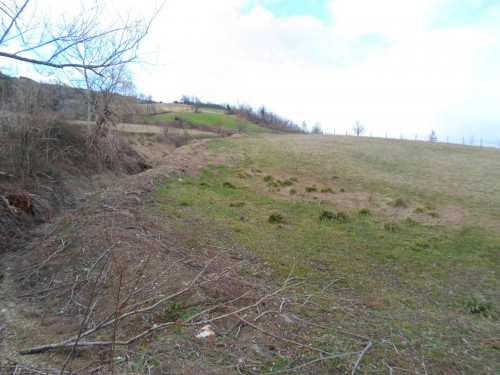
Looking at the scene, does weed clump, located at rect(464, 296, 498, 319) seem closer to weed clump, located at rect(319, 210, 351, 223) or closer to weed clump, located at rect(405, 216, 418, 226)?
weed clump, located at rect(319, 210, 351, 223)

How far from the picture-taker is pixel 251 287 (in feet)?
15.4

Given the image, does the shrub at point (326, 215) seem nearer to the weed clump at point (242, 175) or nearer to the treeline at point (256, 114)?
the weed clump at point (242, 175)

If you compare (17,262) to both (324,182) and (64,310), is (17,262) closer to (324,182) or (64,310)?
(64,310)

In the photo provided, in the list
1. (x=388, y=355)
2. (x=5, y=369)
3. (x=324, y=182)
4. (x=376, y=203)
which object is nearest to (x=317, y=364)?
(x=388, y=355)

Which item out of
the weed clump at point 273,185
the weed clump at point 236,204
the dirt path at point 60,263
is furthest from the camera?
the weed clump at point 273,185

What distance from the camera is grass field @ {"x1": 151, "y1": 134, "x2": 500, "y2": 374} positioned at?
3.93 meters

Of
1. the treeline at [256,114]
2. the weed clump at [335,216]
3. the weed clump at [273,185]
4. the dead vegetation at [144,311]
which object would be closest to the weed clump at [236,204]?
the weed clump at [335,216]

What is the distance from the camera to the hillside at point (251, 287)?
318 centimetres

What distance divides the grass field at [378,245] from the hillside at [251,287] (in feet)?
0.12

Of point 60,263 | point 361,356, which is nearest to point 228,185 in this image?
point 60,263

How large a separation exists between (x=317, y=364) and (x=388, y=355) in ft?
2.79

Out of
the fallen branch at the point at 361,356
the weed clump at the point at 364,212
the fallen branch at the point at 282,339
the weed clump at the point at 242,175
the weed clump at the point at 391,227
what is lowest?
the weed clump at the point at 391,227

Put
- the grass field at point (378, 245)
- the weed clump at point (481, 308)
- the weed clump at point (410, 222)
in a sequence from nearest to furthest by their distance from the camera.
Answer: the grass field at point (378, 245) < the weed clump at point (481, 308) < the weed clump at point (410, 222)

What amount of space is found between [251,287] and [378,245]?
4724 millimetres
